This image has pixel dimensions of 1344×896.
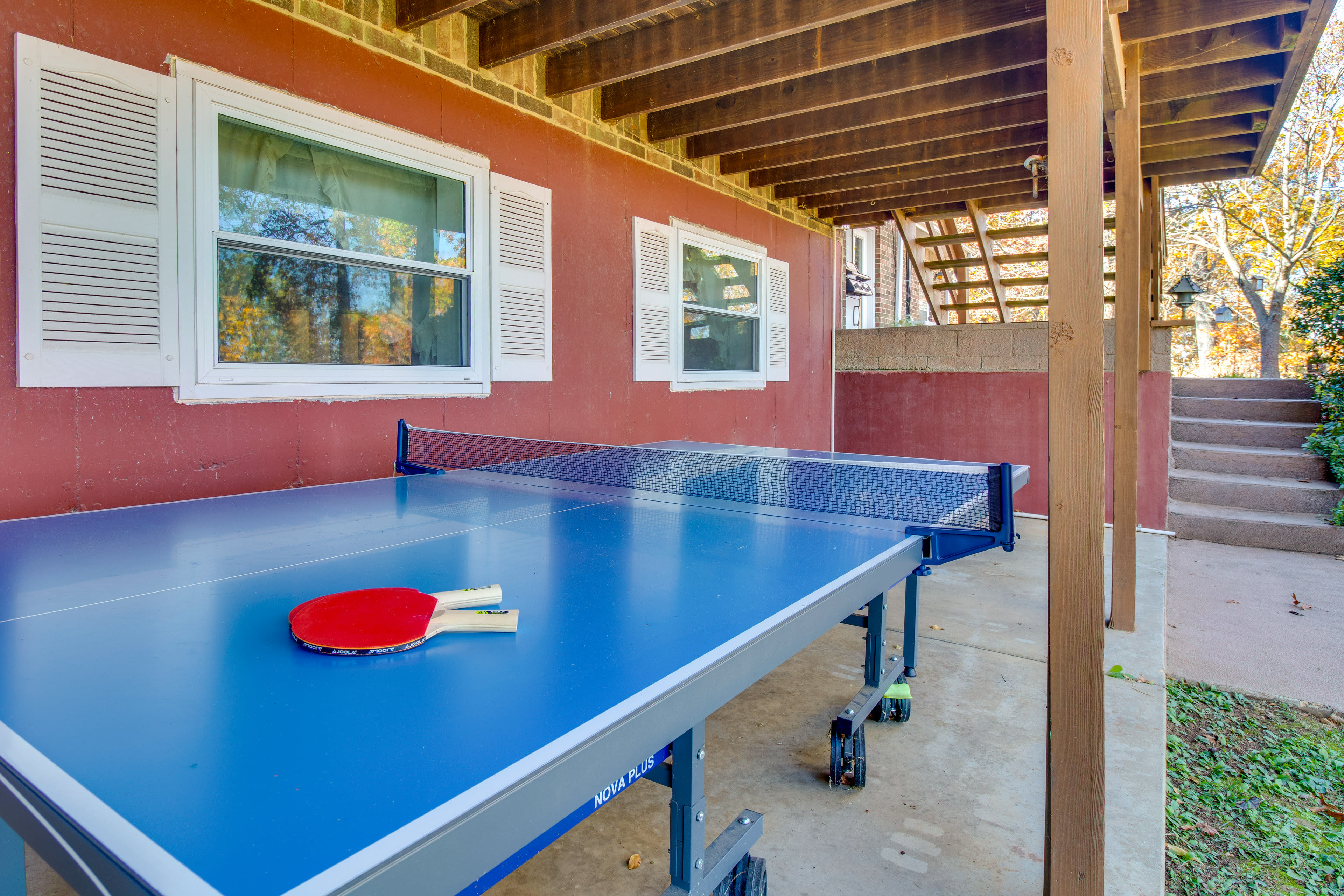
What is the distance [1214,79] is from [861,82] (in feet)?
6.51

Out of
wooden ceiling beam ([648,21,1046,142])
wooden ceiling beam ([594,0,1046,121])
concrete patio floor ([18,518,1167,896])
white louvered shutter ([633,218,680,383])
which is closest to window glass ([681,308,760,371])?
white louvered shutter ([633,218,680,383])

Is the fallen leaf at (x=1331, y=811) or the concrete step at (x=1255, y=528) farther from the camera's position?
the concrete step at (x=1255, y=528)

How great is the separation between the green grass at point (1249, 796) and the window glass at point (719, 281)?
4.05 metres

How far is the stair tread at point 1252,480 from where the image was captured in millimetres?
6281

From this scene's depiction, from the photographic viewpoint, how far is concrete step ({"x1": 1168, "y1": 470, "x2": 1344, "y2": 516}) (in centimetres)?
620

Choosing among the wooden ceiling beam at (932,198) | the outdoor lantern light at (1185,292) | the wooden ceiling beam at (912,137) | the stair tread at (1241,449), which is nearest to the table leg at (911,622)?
the wooden ceiling beam at (912,137)

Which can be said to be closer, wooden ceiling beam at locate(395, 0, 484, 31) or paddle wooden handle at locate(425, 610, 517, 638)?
paddle wooden handle at locate(425, 610, 517, 638)

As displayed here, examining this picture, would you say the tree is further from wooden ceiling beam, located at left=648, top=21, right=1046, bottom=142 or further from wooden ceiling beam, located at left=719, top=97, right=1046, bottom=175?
wooden ceiling beam, located at left=648, top=21, right=1046, bottom=142

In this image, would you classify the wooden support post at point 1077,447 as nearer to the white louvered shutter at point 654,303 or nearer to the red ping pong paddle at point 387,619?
the red ping pong paddle at point 387,619

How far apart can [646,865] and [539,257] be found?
3405mm

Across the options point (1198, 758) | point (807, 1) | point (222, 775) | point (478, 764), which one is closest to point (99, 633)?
point (222, 775)

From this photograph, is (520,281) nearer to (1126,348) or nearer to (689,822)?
(1126,348)

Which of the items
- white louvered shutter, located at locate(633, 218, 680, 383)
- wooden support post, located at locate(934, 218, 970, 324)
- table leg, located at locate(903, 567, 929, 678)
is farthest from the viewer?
wooden support post, located at locate(934, 218, 970, 324)

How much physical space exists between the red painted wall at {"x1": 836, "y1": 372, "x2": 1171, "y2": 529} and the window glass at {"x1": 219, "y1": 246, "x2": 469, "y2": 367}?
4.37 metres
